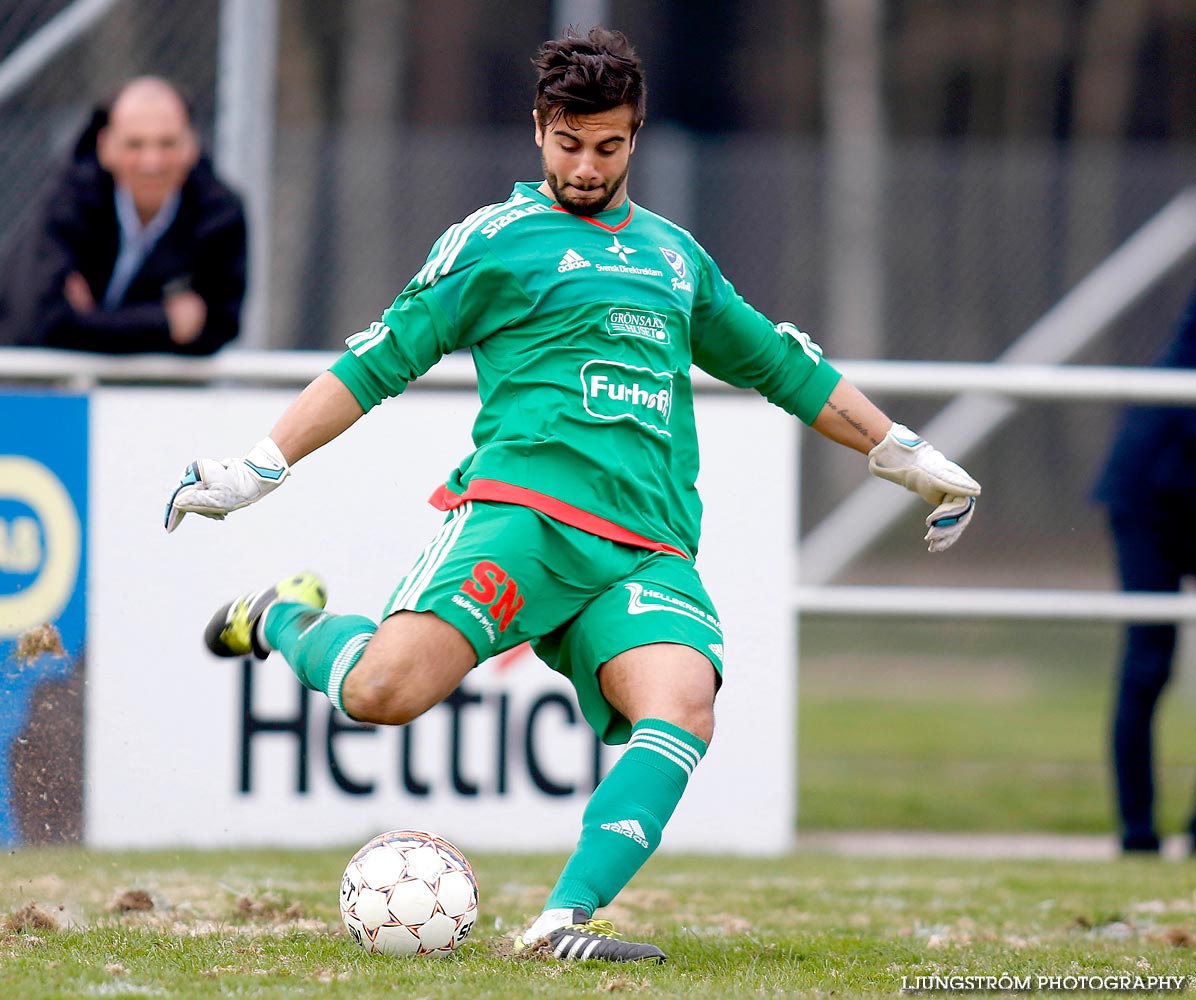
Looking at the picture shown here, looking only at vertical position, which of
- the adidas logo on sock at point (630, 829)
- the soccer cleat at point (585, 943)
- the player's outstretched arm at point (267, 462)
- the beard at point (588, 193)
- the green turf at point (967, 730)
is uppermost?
the beard at point (588, 193)

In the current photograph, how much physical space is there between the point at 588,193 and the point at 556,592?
97cm

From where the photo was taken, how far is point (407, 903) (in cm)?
414

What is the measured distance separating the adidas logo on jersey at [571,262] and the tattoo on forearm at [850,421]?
2.62 ft

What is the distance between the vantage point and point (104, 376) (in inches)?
267

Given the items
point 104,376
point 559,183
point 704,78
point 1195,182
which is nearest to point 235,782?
point 104,376

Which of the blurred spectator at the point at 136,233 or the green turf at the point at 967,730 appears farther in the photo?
the green turf at the point at 967,730

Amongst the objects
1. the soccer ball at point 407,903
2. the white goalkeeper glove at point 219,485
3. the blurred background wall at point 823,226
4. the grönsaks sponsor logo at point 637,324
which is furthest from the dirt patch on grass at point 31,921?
the blurred background wall at point 823,226

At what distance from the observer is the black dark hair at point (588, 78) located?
169 inches

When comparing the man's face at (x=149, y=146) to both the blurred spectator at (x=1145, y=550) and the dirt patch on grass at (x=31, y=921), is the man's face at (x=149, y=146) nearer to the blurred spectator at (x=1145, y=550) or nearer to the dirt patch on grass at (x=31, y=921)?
the dirt patch on grass at (x=31, y=921)

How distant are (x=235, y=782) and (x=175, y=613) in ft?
2.11

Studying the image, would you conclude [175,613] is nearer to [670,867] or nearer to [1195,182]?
[670,867]

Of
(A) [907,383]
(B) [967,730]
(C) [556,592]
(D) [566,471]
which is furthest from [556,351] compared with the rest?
(B) [967,730]

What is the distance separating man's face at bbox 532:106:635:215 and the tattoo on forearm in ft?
2.73

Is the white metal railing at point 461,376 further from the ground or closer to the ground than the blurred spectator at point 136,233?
closer to the ground
